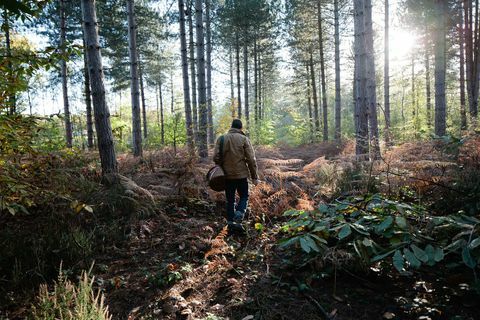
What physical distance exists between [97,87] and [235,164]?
3218 mm

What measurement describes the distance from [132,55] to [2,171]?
358 inches

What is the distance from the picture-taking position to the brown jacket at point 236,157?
16.8 feet

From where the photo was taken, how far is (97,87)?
5.68 meters

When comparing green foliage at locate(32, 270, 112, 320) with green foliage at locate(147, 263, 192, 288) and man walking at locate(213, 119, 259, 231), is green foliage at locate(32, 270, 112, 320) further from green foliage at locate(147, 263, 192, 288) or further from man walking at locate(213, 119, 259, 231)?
man walking at locate(213, 119, 259, 231)

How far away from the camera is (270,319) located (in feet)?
8.70

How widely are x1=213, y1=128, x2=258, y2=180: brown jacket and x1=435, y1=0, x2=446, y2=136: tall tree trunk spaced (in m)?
8.17

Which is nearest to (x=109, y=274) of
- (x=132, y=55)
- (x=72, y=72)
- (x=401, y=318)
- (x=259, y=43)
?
(x=401, y=318)

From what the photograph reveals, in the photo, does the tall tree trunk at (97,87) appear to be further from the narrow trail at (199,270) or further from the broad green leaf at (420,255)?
the broad green leaf at (420,255)

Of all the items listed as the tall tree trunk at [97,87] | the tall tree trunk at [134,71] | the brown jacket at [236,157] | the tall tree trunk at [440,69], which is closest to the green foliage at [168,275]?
the brown jacket at [236,157]

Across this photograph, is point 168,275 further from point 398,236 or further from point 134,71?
point 134,71

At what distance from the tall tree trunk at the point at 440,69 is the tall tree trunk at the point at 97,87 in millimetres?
10411

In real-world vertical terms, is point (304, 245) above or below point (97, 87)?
below

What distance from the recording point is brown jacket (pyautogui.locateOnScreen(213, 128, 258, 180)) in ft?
16.8

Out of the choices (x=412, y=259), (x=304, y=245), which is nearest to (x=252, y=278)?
(x=304, y=245)
